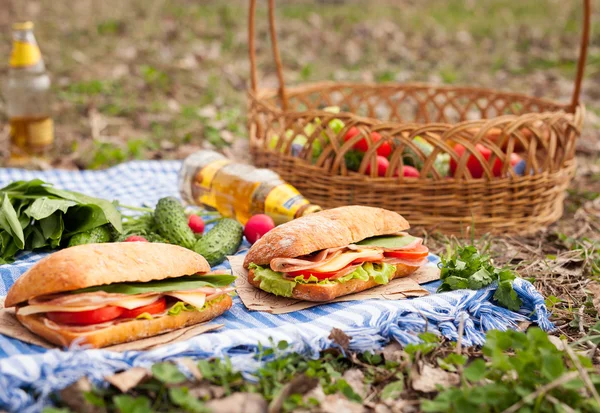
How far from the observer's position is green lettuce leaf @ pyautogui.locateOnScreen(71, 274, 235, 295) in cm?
265

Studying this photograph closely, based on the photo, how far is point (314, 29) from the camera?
34.0 ft

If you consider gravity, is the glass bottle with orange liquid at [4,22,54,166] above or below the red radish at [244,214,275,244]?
above

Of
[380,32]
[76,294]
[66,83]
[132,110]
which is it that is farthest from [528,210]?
[380,32]

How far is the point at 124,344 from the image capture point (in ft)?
8.65

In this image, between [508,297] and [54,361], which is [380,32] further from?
[54,361]

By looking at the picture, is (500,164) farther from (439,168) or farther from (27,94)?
(27,94)

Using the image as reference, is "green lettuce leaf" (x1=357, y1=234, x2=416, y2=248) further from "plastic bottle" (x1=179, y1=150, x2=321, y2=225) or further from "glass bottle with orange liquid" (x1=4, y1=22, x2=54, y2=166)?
"glass bottle with orange liquid" (x1=4, y1=22, x2=54, y2=166)

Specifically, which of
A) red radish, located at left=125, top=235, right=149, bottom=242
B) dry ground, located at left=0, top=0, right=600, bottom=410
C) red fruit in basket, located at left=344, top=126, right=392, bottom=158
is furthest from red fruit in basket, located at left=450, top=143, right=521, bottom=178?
red radish, located at left=125, top=235, right=149, bottom=242

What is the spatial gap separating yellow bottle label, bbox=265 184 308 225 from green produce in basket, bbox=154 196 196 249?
535mm

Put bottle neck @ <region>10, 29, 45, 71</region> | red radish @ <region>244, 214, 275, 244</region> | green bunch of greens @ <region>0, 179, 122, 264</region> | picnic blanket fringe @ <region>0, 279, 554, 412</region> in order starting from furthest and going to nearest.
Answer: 1. bottle neck @ <region>10, 29, 45, 71</region>
2. red radish @ <region>244, 214, 275, 244</region>
3. green bunch of greens @ <region>0, 179, 122, 264</region>
4. picnic blanket fringe @ <region>0, 279, 554, 412</region>

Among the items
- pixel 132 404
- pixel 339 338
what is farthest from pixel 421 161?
pixel 132 404

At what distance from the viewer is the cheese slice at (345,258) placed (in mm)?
3059

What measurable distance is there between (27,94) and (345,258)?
3.70m

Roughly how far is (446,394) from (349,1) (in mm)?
10461
